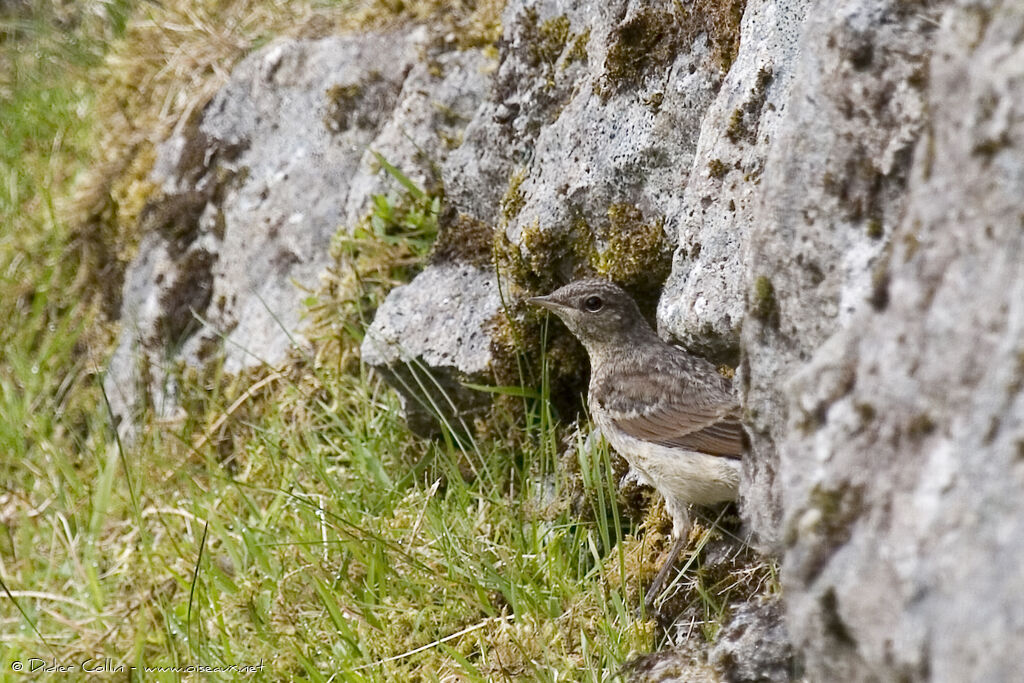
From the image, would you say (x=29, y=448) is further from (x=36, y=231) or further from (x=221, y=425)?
(x=36, y=231)

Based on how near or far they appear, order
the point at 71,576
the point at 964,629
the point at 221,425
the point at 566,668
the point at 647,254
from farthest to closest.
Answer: the point at 221,425
the point at 71,576
the point at 647,254
the point at 566,668
the point at 964,629

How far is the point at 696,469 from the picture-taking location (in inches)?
195

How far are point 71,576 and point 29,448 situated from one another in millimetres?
1454

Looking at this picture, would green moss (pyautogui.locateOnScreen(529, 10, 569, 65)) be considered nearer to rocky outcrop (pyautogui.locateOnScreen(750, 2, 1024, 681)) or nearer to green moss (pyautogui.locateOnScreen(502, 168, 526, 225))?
green moss (pyautogui.locateOnScreen(502, 168, 526, 225))

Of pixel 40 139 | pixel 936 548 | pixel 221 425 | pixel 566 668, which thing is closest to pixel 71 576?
pixel 221 425

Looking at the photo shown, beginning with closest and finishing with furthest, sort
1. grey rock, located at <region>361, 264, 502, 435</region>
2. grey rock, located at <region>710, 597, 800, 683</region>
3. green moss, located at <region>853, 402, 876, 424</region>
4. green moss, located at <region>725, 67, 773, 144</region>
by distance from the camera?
green moss, located at <region>853, 402, 876, 424</region>, grey rock, located at <region>710, 597, 800, 683</region>, green moss, located at <region>725, 67, 773, 144</region>, grey rock, located at <region>361, 264, 502, 435</region>

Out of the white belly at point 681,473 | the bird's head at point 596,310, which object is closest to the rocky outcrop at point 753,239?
the bird's head at point 596,310

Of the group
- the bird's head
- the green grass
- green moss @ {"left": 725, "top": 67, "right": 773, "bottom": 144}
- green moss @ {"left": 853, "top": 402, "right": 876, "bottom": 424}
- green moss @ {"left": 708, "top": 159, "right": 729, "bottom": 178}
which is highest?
green moss @ {"left": 725, "top": 67, "right": 773, "bottom": 144}

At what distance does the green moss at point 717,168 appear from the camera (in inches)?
198

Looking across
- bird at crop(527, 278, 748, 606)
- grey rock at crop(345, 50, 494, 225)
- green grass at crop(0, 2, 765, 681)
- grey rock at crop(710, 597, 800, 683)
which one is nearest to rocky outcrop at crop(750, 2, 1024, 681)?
grey rock at crop(710, 597, 800, 683)

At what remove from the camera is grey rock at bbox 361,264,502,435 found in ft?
19.7

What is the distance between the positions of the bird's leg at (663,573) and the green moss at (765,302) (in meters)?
1.60

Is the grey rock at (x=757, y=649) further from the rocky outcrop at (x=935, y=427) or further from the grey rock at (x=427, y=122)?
the grey rock at (x=427, y=122)

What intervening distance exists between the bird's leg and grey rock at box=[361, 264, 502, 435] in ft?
4.73
